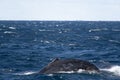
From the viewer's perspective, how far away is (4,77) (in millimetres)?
32781

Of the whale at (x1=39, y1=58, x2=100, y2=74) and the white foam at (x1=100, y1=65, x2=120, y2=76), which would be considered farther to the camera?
the white foam at (x1=100, y1=65, x2=120, y2=76)

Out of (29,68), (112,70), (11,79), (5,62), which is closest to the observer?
(11,79)

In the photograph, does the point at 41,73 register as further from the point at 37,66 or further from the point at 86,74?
the point at 37,66

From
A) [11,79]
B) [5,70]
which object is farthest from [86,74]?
[5,70]

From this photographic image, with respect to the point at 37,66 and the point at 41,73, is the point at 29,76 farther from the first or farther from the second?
the point at 37,66

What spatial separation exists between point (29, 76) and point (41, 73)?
1214 mm

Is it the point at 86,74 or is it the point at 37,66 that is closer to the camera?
the point at 86,74

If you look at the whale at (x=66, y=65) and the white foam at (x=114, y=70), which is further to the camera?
the white foam at (x=114, y=70)

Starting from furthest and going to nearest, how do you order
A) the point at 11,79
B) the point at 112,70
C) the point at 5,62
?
1. the point at 5,62
2. the point at 112,70
3. the point at 11,79

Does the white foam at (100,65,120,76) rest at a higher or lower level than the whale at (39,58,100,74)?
lower

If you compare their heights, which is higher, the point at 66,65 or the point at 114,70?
the point at 66,65

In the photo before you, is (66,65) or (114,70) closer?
(66,65)

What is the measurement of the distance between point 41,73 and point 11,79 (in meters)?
2.76

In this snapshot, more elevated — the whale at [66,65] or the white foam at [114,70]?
the whale at [66,65]
